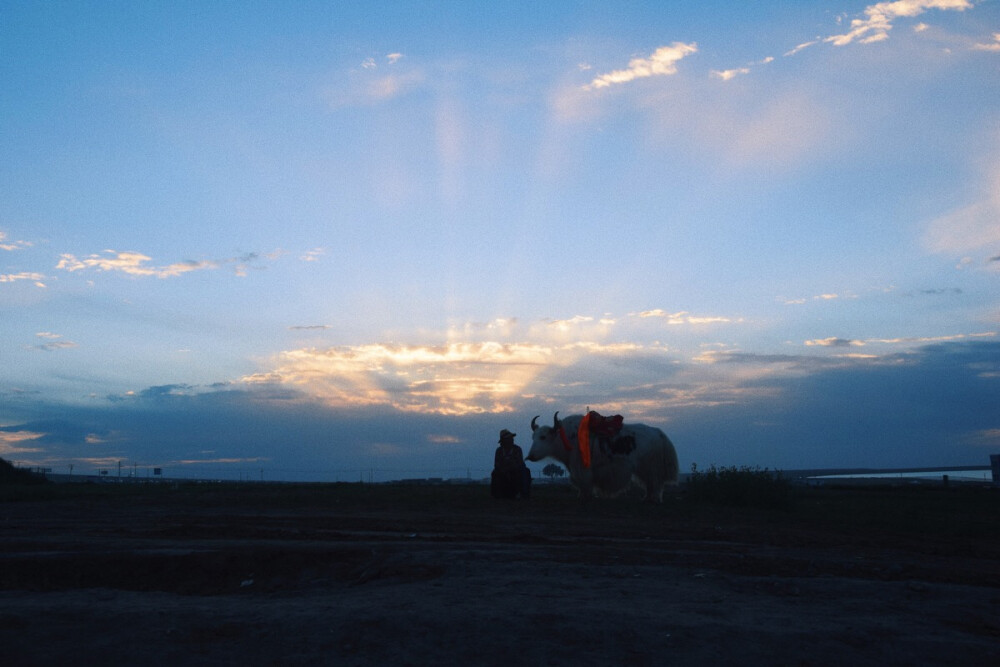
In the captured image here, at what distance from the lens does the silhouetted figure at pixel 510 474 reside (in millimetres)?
20188

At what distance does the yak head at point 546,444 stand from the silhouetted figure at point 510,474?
1.91ft

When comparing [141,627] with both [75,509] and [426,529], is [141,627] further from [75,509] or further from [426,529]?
[75,509]

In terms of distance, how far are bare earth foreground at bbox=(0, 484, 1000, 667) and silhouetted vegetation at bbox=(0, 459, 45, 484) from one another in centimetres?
2936

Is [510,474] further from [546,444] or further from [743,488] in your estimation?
[743,488]

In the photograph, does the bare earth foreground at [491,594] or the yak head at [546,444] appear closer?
the bare earth foreground at [491,594]

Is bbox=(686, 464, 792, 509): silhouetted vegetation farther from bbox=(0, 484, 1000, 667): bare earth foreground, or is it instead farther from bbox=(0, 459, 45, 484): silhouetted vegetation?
bbox=(0, 459, 45, 484): silhouetted vegetation

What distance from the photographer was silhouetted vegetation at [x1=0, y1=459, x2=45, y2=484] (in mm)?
38438

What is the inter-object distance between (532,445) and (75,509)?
35.8 feet

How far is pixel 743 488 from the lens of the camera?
Answer: 21.2 metres

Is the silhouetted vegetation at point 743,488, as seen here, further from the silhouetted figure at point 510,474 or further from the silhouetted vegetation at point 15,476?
the silhouetted vegetation at point 15,476

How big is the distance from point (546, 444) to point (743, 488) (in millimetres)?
5385

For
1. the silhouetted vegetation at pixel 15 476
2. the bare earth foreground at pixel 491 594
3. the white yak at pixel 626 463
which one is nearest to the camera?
the bare earth foreground at pixel 491 594

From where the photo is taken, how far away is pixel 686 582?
717cm

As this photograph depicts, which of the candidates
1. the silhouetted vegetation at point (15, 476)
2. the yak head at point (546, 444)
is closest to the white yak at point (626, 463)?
the yak head at point (546, 444)
